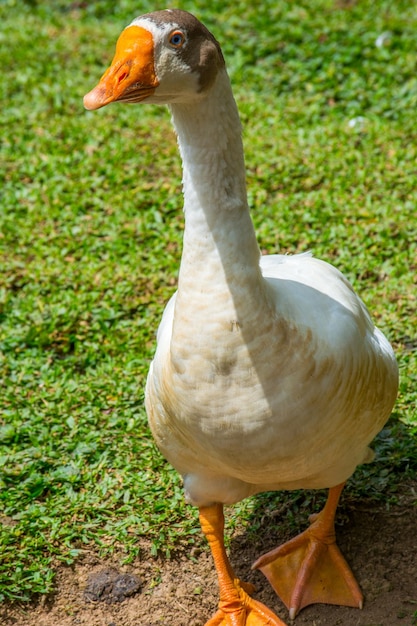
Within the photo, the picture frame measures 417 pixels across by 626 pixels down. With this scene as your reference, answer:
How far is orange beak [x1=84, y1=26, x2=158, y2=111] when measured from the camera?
2.51 metres

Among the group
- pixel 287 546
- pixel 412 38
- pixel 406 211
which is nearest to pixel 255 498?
pixel 287 546

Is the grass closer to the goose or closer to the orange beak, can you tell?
the goose

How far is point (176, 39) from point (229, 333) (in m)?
0.96

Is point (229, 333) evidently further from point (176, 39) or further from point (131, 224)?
point (131, 224)

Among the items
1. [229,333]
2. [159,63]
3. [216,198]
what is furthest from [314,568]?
[159,63]

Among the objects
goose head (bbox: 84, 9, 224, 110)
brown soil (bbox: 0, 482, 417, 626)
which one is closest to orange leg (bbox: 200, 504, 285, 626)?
brown soil (bbox: 0, 482, 417, 626)

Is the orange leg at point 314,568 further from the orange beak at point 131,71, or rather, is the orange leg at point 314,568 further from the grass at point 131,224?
the orange beak at point 131,71

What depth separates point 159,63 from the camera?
8.41 feet

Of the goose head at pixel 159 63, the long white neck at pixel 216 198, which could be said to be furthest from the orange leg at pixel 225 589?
the goose head at pixel 159 63

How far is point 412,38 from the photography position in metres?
7.46

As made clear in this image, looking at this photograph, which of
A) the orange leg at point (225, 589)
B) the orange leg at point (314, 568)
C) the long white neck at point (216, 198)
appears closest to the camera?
the long white neck at point (216, 198)

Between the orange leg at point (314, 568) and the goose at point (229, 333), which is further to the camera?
the orange leg at point (314, 568)

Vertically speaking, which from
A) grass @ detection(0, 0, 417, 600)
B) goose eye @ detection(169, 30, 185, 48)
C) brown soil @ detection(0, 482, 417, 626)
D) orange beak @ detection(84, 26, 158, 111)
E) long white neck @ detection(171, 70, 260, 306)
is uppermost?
goose eye @ detection(169, 30, 185, 48)

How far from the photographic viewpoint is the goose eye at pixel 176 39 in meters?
2.56
